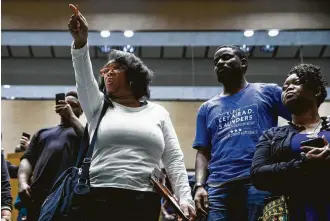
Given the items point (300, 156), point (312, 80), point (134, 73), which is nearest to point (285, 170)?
point (300, 156)

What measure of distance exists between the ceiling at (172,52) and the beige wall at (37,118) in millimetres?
708

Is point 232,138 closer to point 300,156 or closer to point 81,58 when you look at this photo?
point 300,156

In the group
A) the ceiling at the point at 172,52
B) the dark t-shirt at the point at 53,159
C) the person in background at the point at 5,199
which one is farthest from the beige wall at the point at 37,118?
the person in background at the point at 5,199

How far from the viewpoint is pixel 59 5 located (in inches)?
277

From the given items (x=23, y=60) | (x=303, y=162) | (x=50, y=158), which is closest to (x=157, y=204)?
(x=303, y=162)

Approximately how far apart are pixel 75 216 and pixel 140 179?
303 mm

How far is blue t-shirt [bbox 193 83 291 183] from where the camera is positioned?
2621 mm

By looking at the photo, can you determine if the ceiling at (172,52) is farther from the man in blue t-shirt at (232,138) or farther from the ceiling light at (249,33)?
the man in blue t-shirt at (232,138)

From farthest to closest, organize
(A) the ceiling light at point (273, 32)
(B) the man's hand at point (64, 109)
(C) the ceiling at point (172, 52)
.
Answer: (A) the ceiling light at point (273, 32), (C) the ceiling at point (172, 52), (B) the man's hand at point (64, 109)

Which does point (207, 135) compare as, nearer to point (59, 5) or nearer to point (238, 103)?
point (238, 103)

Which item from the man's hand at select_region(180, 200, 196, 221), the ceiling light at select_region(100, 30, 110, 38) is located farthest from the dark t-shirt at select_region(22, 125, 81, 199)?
the ceiling light at select_region(100, 30, 110, 38)

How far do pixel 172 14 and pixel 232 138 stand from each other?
4.61 meters

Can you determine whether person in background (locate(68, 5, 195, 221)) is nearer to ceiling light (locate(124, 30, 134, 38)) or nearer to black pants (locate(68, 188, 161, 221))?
black pants (locate(68, 188, 161, 221))

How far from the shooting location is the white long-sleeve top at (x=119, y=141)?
201cm
